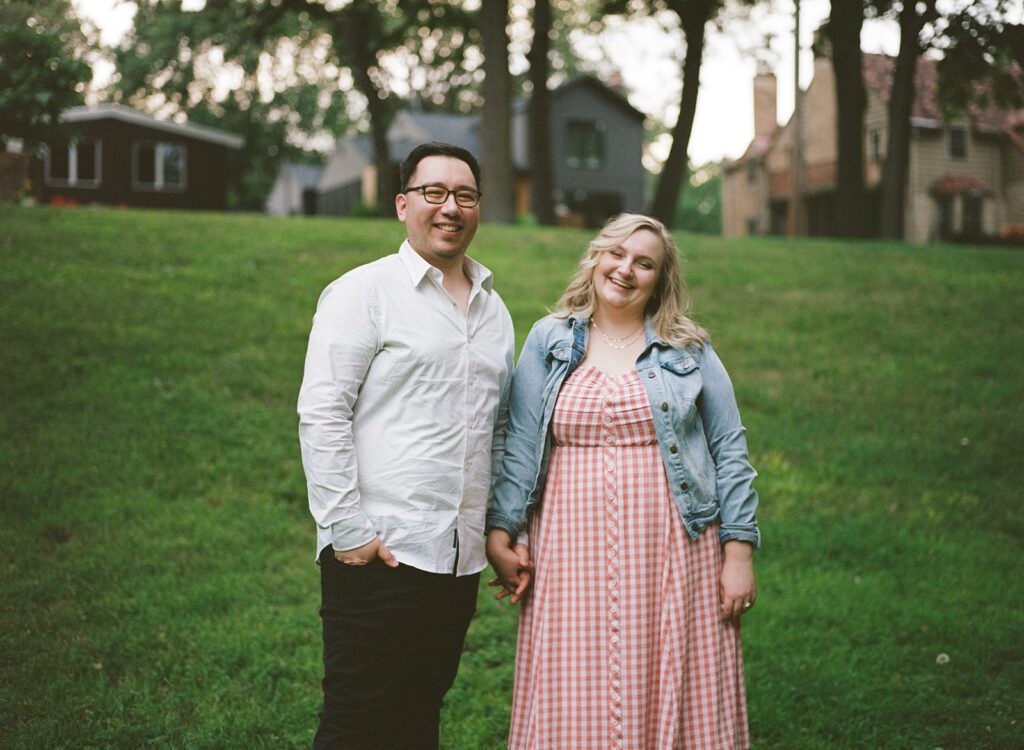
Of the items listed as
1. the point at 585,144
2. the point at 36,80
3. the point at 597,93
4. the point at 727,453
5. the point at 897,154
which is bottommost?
the point at 727,453

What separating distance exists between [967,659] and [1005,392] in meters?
4.19

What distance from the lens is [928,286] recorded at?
1147 centimetres

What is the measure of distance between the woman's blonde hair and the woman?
0.01m

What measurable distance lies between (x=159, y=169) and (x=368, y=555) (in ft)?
102

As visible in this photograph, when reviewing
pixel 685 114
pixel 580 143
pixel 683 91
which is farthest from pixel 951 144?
pixel 685 114

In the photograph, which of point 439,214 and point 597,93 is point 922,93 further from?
point 439,214

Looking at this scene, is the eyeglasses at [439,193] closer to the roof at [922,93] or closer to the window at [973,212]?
the roof at [922,93]

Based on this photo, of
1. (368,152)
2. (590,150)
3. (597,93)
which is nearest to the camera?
(597,93)

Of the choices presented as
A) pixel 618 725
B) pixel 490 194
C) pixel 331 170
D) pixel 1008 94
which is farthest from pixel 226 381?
pixel 331 170

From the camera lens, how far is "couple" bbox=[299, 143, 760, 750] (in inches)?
111

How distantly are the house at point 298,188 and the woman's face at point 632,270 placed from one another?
49.1 metres

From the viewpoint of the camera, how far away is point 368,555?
274 cm

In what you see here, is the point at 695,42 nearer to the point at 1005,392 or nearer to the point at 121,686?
the point at 1005,392

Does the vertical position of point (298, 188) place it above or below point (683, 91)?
above
